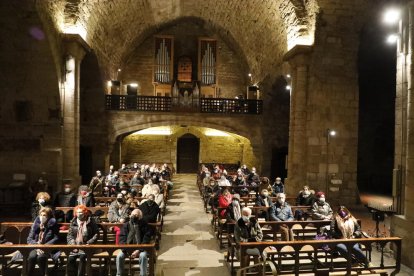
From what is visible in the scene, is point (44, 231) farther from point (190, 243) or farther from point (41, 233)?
point (190, 243)

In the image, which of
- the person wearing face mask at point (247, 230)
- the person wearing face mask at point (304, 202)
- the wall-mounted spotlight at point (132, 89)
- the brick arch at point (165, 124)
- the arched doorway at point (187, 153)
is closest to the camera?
the person wearing face mask at point (247, 230)

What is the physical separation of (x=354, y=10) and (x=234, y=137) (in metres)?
11.7

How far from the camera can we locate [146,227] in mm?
5773

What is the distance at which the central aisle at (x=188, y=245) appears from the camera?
6.05m

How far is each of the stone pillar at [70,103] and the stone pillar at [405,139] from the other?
10.2 metres

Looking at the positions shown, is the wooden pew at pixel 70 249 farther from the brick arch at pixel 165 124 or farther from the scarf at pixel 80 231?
the brick arch at pixel 165 124

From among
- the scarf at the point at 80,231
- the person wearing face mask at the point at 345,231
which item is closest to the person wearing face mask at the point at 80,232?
the scarf at the point at 80,231

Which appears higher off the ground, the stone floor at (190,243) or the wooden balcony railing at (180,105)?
the wooden balcony railing at (180,105)

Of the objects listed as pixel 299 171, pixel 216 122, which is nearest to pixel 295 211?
pixel 299 171

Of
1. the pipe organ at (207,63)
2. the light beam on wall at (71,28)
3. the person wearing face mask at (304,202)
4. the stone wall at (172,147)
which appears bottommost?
the person wearing face mask at (304,202)

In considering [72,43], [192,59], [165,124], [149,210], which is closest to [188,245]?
[149,210]

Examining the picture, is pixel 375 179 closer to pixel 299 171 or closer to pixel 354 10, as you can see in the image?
pixel 299 171

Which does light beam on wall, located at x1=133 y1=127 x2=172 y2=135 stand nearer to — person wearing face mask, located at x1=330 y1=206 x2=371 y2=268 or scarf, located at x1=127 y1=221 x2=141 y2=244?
scarf, located at x1=127 y1=221 x2=141 y2=244

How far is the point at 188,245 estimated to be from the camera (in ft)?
24.4
